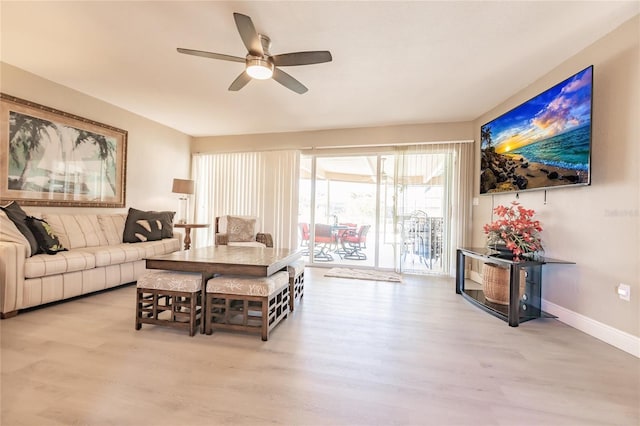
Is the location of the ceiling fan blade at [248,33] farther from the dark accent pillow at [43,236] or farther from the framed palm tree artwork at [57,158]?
the framed palm tree artwork at [57,158]

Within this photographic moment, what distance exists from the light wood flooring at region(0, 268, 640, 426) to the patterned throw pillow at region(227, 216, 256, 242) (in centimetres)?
196

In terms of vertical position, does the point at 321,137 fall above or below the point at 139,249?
above

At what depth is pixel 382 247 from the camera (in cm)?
507

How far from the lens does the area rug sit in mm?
4312

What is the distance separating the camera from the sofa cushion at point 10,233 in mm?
2602

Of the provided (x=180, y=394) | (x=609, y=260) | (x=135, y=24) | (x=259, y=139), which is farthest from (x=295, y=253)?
(x=259, y=139)


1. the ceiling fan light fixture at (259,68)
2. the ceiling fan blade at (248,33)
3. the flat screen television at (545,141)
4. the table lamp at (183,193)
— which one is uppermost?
the ceiling fan blade at (248,33)

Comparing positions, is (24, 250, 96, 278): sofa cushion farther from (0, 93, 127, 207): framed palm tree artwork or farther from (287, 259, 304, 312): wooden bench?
(287, 259, 304, 312): wooden bench

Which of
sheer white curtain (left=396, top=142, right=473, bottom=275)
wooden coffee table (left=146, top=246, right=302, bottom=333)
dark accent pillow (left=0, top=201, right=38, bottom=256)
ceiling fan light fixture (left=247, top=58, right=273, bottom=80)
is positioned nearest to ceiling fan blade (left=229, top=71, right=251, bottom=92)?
ceiling fan light fixture (left=247, top=58, right=273, bottom=80)

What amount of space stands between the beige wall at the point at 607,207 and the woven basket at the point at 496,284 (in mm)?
408

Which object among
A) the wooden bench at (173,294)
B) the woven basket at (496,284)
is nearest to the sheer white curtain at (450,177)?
the woven basket at (496,284)

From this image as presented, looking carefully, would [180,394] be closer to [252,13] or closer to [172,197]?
[252,13]

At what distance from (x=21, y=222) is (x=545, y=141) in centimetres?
532

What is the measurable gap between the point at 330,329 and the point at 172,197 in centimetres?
438
